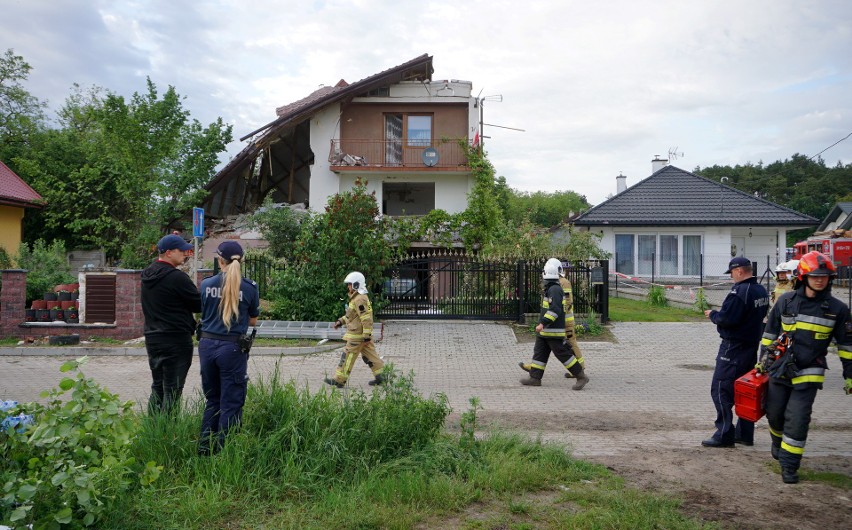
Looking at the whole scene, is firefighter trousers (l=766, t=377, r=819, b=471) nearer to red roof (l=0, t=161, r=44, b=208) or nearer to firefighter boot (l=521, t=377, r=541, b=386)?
firefighter boot (l=521, t=377, r=541, b=386)

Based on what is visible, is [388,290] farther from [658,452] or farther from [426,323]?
[658,452]

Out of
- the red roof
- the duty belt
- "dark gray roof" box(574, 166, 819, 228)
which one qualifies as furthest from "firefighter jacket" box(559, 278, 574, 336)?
the red roof

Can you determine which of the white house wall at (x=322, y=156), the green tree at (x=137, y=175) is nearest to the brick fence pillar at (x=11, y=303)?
the green tree at (x=137, y=175)

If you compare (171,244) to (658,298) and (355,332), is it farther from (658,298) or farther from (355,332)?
(658,298)

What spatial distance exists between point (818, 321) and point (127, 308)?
39.8ft

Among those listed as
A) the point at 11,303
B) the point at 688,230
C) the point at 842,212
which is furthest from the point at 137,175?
the point at 842,212

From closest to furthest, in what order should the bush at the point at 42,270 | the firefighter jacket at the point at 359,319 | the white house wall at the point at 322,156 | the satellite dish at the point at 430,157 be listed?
the firefighter jacket at the point at 359,319 < the bush at the point at 42,270 < the satellite dish at the point at 430,157 < the white house wall at the point at 322,156

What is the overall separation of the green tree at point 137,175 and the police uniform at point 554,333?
15.2 meters

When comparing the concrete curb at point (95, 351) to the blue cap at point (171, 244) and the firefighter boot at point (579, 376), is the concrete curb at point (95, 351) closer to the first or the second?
the firefighter boot at point (579, 376)

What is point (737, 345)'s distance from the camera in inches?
252

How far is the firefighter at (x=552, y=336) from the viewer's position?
9.17m

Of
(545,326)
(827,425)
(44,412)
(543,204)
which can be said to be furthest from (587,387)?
(543,204)

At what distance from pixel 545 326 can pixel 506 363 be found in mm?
2666

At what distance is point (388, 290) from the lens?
16.5 metres
